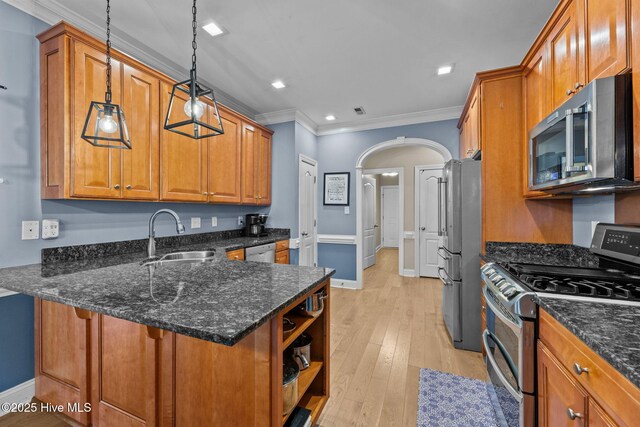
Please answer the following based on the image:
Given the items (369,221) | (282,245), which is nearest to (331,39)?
(282,245)

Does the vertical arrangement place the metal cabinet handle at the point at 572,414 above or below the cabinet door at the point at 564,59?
below

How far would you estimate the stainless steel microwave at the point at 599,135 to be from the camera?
1.18 metres

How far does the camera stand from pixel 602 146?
47.8 inches

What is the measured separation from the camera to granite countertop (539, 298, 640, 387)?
0.70 metres

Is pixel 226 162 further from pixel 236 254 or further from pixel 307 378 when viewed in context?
pixel 307 378

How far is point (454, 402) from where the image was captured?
1810mm

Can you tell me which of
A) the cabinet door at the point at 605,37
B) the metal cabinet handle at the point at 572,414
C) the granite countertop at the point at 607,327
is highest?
the cabinet door at the point at 605,37

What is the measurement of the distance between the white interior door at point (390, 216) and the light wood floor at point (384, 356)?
528 cm

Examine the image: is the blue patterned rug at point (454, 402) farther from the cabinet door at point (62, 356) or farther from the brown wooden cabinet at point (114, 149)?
the brown wooden cabinet at point (114, 149)

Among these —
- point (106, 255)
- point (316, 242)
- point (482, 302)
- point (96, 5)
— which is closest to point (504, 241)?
point (482, 302)

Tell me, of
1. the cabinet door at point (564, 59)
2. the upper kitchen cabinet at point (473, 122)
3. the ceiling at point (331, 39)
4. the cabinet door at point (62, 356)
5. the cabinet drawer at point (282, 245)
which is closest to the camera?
the cabinet door at point (62, 356)

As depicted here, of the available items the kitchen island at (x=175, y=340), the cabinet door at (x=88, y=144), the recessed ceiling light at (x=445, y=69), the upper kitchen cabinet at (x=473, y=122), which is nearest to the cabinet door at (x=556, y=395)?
the kitchen island at (x=175, y=340)

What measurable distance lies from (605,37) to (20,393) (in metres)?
3.92

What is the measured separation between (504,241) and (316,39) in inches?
96.2
